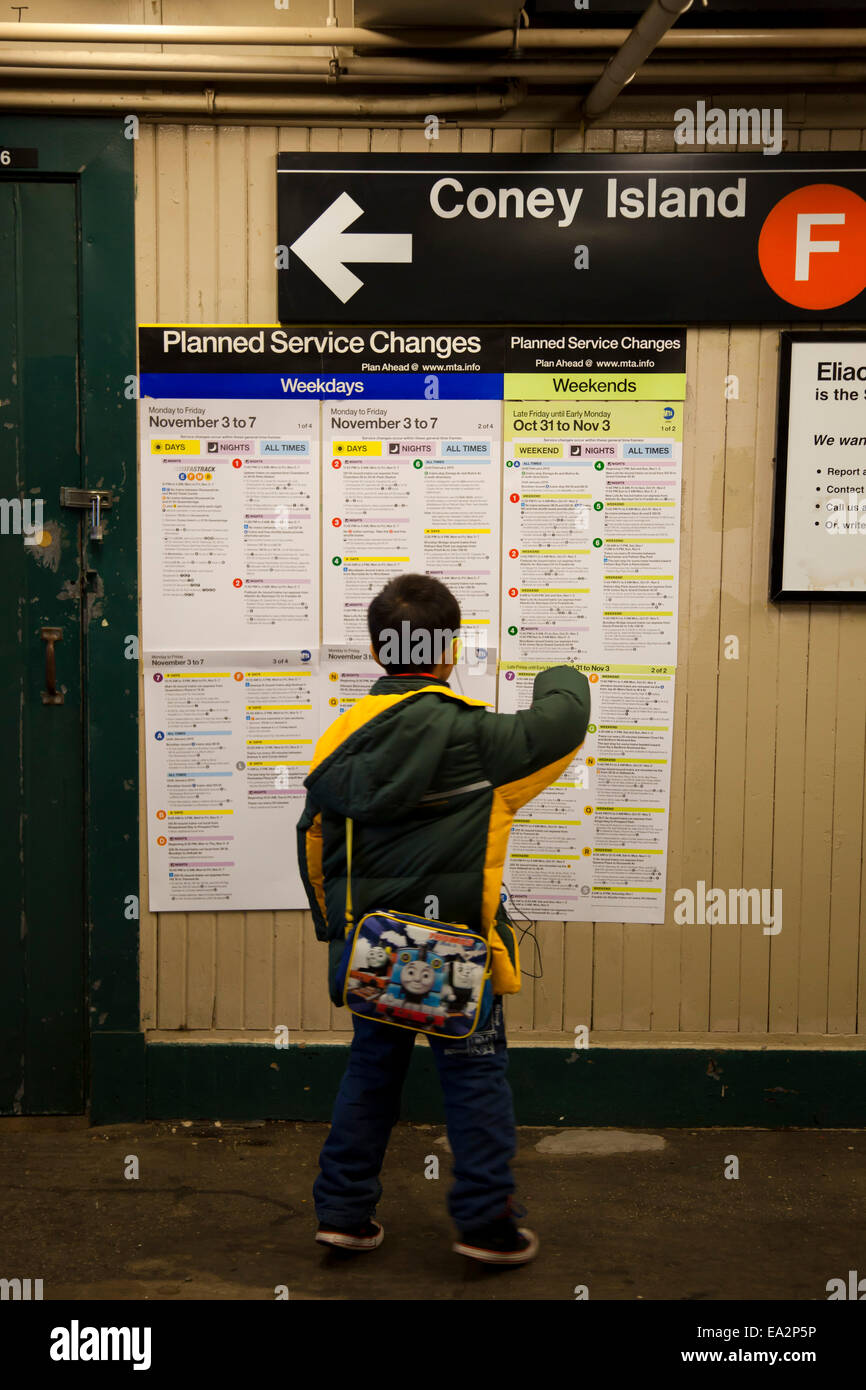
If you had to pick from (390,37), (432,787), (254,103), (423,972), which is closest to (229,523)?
(254,103)

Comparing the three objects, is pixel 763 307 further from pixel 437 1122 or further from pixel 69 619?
pixel 437 1122

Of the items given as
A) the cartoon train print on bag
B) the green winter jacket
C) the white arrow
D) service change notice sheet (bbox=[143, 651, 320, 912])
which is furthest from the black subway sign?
the cartoon train print on bag

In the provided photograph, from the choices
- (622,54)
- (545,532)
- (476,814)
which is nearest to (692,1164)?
(476,814)

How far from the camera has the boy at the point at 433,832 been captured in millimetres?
2660

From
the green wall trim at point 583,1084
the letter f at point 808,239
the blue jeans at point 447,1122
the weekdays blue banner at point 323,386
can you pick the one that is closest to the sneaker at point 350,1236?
the blue jeans at point 447,1122

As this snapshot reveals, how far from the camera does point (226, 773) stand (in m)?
3.79

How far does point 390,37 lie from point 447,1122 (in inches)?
131

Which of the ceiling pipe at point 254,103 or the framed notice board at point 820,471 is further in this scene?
the framed notice board at point 820,471

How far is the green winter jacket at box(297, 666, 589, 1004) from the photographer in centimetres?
263

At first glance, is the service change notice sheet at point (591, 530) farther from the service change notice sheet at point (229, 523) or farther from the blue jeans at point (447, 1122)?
the blue jeans at point (447, 1122)

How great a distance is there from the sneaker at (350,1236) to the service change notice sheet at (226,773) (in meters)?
1.17

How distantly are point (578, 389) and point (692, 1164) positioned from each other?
268cm

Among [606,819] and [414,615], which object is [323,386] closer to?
[414,615]

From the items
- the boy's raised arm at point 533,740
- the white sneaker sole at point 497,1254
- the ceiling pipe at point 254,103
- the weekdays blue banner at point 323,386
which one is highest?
the ceiling pipe at point 254,103
